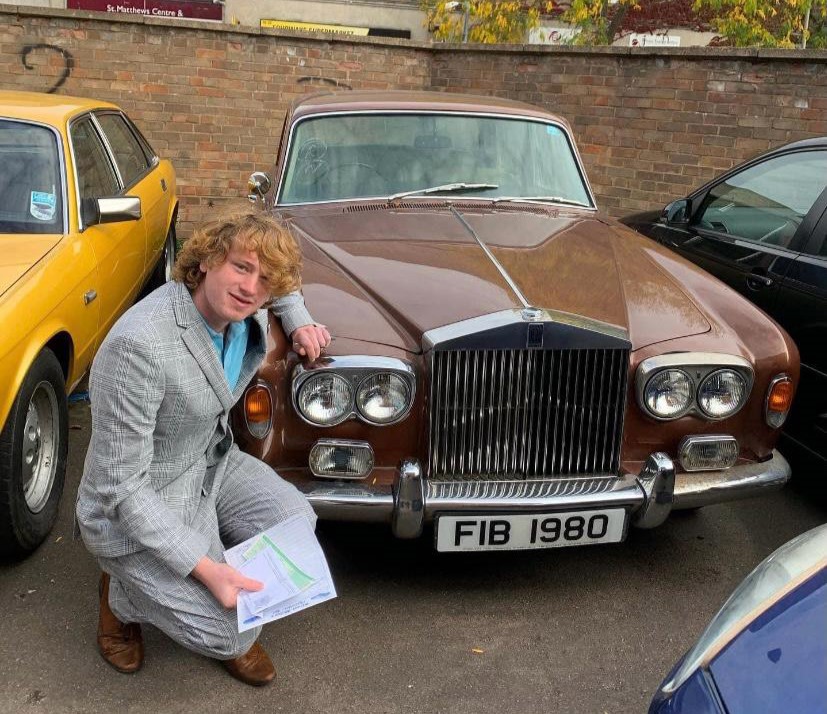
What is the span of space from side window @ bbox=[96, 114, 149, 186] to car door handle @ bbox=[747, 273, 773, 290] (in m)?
3.63

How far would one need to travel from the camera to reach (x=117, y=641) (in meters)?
2.86

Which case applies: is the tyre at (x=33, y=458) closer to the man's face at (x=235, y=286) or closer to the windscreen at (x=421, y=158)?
the man's face at (x=235, y=286)

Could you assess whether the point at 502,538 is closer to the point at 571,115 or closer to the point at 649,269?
the point at 649,269

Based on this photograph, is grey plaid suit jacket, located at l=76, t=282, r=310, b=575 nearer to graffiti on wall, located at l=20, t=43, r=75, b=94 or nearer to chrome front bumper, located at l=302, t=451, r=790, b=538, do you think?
chrome front bumper, located at l=302, t=451, r=790, b=538

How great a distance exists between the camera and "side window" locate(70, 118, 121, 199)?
14.8ft

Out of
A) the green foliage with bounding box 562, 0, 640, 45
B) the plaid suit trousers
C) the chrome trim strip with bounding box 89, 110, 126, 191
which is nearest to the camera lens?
the plaid suit trousers

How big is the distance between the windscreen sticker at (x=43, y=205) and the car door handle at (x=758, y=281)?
3.39m

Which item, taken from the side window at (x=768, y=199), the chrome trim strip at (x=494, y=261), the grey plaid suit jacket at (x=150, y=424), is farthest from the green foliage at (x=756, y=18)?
the grey plaid suit jacket at (x=150, y=424)

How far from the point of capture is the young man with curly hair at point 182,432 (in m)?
2.44

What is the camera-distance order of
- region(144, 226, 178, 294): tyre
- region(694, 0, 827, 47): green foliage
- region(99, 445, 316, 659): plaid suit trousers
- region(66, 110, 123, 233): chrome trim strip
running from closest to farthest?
region(99, 445, 316, 659): plaid suit trousers < region(66, 110, 123, 233): chrome trim strip < region(144, 226, 178, 294): tyre < region(694, 0, 827, 47): green foliage

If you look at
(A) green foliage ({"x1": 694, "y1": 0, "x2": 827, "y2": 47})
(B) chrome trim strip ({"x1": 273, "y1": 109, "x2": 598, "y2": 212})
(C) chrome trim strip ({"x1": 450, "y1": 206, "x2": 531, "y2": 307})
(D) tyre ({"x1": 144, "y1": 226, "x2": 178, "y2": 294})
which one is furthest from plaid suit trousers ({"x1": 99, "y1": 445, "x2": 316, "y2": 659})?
(A) green foliage ({"x1": 694, "y1": 0, "x2": 827, "y2": 47})

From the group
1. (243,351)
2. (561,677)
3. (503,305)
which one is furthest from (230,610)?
(503,305)

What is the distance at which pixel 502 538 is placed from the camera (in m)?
3.03

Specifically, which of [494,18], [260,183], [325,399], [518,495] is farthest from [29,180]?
[494,18]
